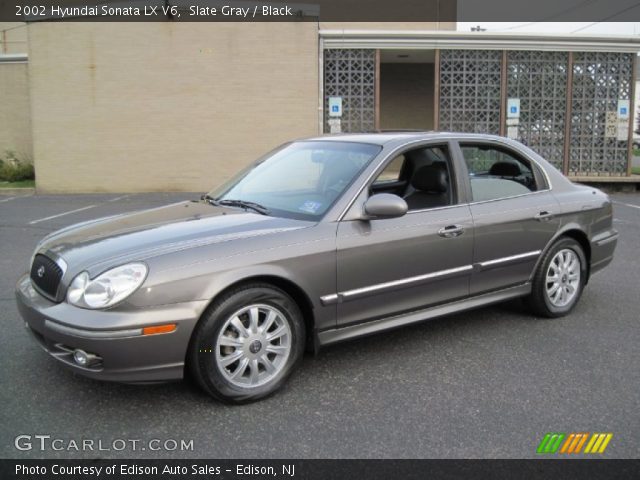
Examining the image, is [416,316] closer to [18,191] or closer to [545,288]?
[545,288]

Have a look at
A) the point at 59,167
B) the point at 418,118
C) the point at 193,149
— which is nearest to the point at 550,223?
the point at 193,149

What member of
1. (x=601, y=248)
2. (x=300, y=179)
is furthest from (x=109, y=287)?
(x=601, y=248)

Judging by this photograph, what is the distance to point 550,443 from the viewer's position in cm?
307

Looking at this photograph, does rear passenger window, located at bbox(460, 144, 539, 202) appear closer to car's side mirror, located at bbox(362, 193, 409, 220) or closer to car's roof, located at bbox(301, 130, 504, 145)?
car's roof, located at bbox(301, 130, 504, 145)

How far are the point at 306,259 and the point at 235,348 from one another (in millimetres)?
659

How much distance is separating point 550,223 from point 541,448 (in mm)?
2357

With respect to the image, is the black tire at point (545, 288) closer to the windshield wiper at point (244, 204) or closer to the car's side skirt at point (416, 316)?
the car's side skirt at point (416, 316)

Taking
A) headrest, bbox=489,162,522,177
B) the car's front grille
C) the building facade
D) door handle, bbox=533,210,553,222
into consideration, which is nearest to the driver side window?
headrest, bbox=489,162,522,177

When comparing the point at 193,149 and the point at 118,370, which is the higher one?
the point at 193,149

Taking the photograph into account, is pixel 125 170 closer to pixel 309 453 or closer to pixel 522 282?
pixel 522 282

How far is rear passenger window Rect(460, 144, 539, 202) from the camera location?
15.3 ft

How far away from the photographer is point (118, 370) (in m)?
3.13

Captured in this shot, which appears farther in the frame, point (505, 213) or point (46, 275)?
point (505, 213)

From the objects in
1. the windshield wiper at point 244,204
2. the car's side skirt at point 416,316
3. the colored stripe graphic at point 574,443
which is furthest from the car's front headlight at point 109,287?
the colored stripe graphic at point 574,443
